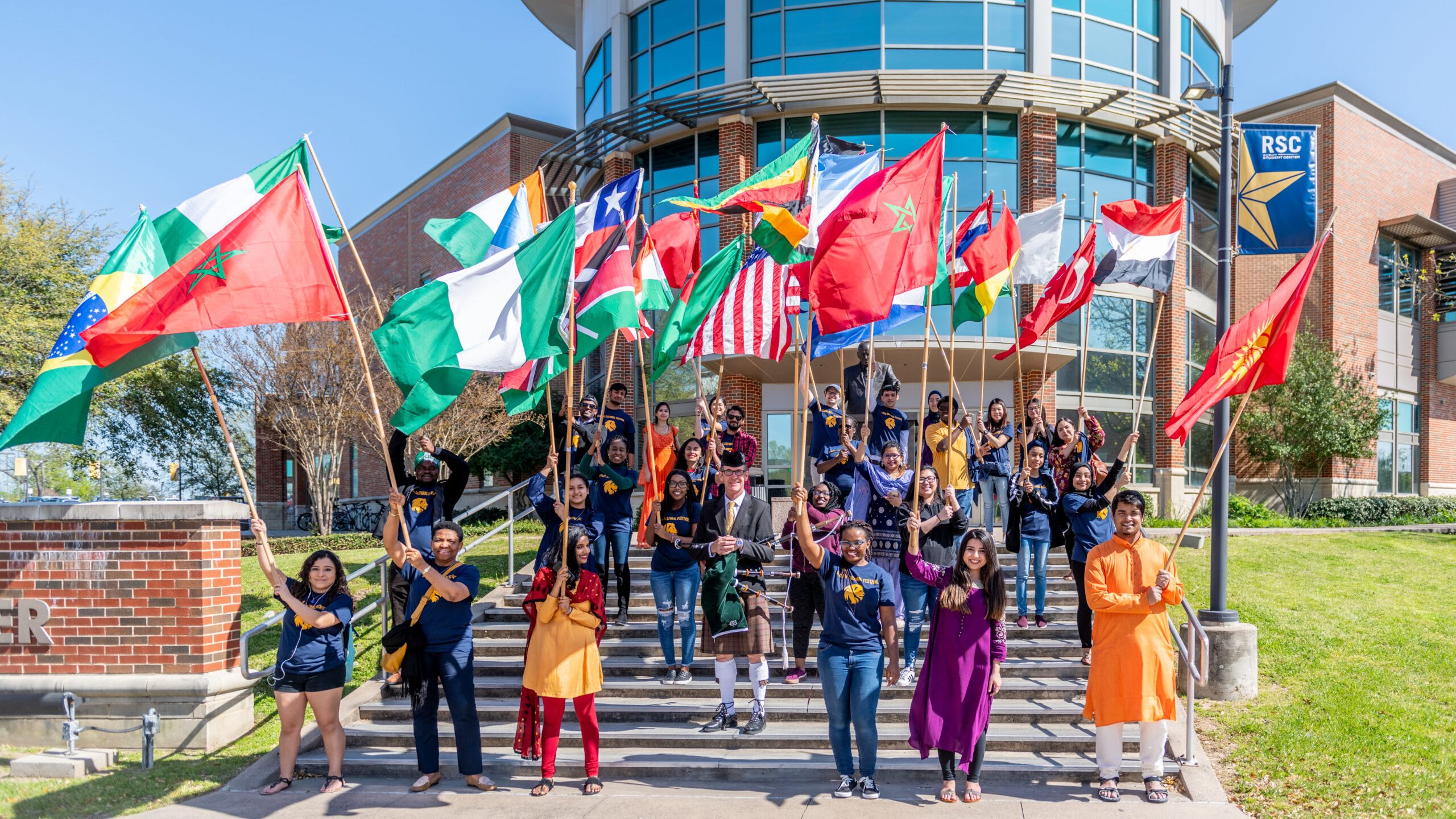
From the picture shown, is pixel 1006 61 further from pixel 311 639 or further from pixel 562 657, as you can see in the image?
pixel 311 639

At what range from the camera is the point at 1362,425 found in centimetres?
2303

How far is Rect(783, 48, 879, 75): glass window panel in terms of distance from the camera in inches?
779

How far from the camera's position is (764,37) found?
67.4 feet

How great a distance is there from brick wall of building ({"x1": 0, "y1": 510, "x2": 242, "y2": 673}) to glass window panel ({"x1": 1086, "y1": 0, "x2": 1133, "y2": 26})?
1910 cm

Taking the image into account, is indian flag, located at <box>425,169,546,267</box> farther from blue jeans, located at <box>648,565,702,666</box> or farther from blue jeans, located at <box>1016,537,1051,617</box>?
blue jeans, located at <box>1016,537,1051,617</box>

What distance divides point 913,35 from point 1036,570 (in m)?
13.6

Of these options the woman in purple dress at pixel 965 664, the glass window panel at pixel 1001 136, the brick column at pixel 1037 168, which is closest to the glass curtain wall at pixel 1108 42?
the brick column at pixel 1037 168

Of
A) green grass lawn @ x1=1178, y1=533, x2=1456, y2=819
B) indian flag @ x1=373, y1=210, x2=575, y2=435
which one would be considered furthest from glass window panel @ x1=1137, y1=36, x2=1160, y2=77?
indian flag @ x1=373, y1=210, x2=575, y2=435

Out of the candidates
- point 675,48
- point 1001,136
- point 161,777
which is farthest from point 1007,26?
point 161,777

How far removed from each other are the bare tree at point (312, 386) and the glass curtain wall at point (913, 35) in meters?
12.6

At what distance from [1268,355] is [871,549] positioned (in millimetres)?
3356

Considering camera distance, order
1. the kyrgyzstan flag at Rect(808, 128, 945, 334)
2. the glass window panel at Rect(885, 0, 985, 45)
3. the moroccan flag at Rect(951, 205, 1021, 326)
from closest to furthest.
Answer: the kyrgyzstan flag at Rect(808, 128, 945, 334), the moroccan flag at Rect(951, 205, 1021, 326), the glass window panel at Rect(885, 0, 985, 45)

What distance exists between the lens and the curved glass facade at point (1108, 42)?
20.2 m

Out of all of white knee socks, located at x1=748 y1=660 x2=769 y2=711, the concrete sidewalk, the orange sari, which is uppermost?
the orange sari
